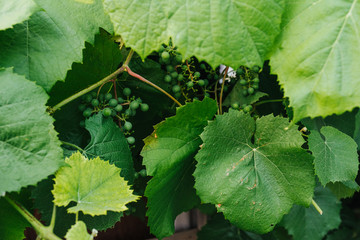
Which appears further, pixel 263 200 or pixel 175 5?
pixel 263 200

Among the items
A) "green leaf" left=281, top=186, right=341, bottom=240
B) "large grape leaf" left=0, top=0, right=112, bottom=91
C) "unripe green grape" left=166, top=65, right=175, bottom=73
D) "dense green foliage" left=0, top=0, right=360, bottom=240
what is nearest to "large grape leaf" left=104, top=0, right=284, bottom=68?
"dense green foliage" left=0, top=0, right=360, bottom=240

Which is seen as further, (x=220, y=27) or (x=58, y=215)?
(x=58, y=215)

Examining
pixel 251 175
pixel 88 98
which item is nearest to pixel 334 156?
pixel 251 175

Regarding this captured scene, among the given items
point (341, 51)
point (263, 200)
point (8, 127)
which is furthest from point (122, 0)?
point (263, 200)

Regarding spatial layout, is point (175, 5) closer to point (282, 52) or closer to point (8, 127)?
point (282, 52)

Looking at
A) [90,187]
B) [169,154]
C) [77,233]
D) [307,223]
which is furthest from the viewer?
[307,223]

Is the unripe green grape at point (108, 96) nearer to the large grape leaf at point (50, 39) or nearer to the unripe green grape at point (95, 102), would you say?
the unripe green grape at point (95, 102)

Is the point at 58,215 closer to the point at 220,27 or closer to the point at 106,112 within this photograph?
the point at 106,112
